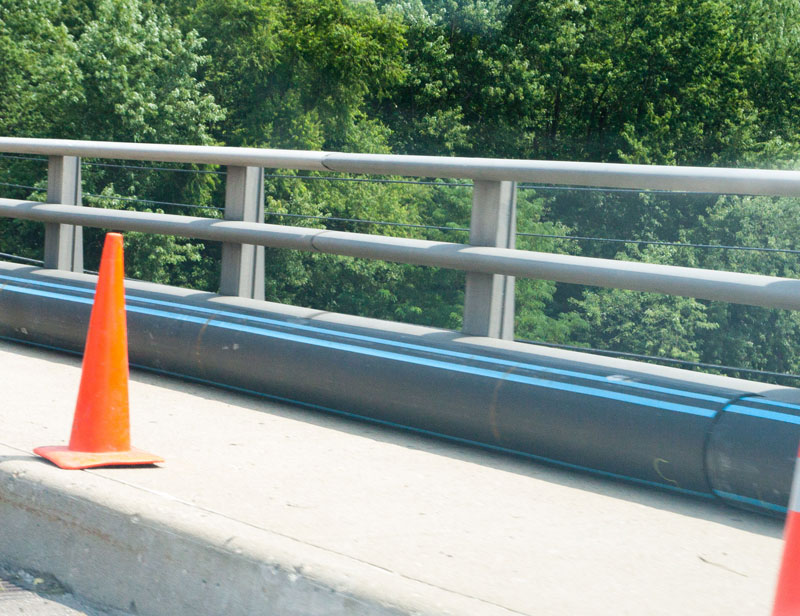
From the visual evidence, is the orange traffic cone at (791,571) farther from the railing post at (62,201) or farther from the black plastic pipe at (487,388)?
the railing post at (62,201)

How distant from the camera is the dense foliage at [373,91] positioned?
46.0 metres

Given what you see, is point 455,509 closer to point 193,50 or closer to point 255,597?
point 255,597

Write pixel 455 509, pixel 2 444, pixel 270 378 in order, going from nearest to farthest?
pixel 455 509 → pixel 2 444 → pixel 270 378

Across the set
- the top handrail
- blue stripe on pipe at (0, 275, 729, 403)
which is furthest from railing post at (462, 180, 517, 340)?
blue stripe on pipe at (0, 275, 729, 403)

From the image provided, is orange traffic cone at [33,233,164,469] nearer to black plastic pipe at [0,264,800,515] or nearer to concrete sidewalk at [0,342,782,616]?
concrete sidewalk at [0,342,782,616]

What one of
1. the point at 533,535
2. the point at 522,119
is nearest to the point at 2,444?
the point at 533,535

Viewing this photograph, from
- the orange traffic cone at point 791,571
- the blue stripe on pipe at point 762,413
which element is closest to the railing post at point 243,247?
the blue stripe on pipe at point 762,413

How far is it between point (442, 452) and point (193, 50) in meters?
51.4

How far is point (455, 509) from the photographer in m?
3.51

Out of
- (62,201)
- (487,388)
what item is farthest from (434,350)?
(62,201)

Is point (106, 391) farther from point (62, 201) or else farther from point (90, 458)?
point (62, 201)

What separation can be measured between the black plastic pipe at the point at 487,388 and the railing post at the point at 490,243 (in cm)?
12

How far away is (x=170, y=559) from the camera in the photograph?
9.91 feet

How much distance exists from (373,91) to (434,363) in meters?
54.6
